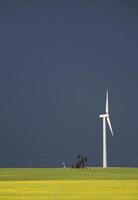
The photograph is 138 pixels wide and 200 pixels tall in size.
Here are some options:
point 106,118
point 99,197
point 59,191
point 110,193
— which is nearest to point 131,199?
point 99,197

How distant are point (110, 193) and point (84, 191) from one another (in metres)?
2.27

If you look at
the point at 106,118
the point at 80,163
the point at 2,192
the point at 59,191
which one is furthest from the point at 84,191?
the point at 106,118

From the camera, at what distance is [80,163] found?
9538 centimetres

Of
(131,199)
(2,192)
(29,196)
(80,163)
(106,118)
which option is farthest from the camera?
(106,118)

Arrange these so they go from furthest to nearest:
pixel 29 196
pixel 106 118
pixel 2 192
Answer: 1. pixel 106 118
2. pixel 2 192
3. pixel 29 196

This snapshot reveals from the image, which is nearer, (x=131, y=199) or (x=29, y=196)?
(x=131, y=199)

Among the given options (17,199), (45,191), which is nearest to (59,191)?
(45,191)

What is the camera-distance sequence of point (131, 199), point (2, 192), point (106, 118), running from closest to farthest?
point (131, 199) < point (2, 192) < point (106, 118)

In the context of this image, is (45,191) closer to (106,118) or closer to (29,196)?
(29,196)

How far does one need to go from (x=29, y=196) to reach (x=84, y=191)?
4.73 m

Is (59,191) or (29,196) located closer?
(29,196)

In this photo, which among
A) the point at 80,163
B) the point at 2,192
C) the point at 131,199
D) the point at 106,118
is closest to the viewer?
the point at 131,199

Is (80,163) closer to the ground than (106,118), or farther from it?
closer to the ground

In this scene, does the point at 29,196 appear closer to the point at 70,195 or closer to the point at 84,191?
the point at 70,195
